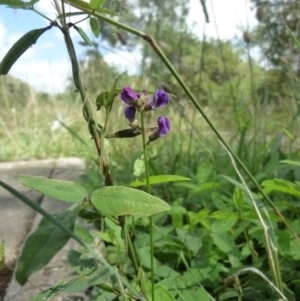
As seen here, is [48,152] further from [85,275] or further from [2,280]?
[85,275]

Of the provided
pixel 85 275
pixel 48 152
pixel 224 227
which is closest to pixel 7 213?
pixel 224 227

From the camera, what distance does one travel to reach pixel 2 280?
3.73ft

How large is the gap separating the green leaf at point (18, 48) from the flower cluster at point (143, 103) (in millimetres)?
115

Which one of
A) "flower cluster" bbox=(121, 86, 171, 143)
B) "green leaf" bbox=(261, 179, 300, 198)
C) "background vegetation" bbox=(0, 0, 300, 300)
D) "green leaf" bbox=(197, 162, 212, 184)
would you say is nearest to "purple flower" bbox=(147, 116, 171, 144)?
"flower cluster" bbox=(121, 86, 171, 143)

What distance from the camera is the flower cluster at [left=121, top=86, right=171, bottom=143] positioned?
23.0 inches

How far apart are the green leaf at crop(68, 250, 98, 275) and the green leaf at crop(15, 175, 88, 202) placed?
140 millimetres

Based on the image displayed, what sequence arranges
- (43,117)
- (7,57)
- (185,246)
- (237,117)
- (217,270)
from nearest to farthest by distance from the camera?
(7,57) < (217,270) < (185,246) < (237,117) < (43,117)

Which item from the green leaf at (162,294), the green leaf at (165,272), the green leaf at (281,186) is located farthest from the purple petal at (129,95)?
the green leaf at (165,272)

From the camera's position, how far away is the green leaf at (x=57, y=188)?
515mm

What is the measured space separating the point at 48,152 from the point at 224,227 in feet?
10.7

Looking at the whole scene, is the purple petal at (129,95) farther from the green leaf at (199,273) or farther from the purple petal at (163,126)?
the green leaf at (199,273)

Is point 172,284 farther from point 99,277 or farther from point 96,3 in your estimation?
point 96,3

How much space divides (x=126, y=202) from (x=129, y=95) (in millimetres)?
148

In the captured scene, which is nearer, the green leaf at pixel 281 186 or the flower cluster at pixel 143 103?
the flower cluster at pixel 143 103
